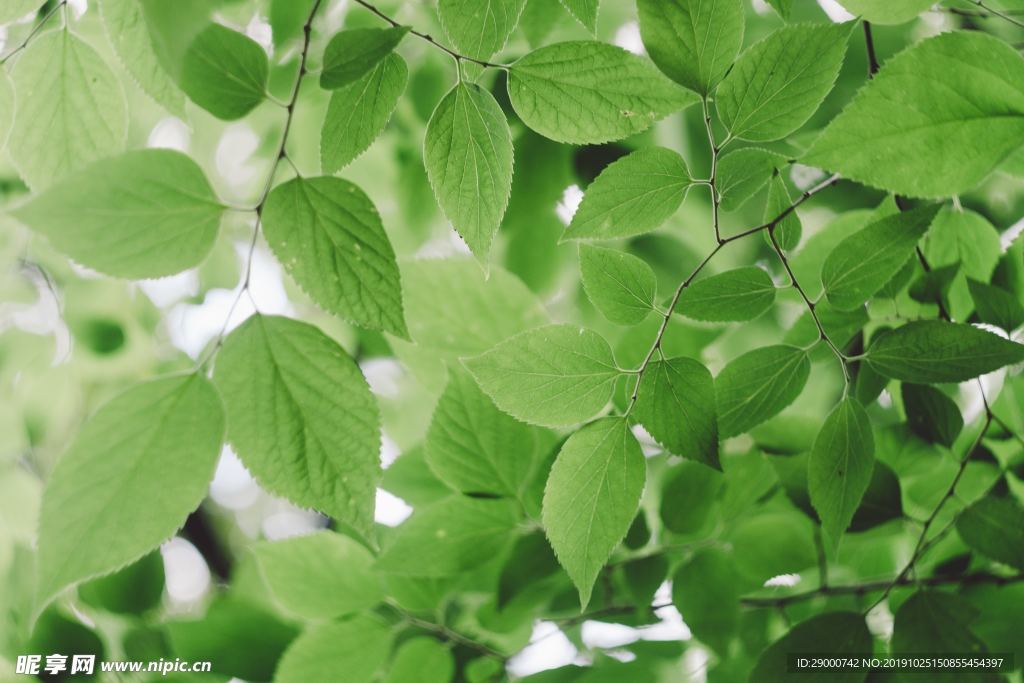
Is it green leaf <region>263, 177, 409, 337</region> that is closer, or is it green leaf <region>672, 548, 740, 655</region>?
green leaf <region>263, 177, 409, 337</region>

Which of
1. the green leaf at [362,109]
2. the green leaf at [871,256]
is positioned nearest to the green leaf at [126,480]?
the green leaf at [362,109]

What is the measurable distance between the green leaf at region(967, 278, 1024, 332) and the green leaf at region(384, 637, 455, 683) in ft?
→ 1.69

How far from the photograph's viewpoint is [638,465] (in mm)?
418

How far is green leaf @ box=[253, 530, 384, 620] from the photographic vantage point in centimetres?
61

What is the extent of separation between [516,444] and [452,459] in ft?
0.18

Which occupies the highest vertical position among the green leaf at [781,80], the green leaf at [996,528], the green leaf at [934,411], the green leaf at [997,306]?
the green leaf at [781,80]

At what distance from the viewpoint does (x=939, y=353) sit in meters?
0.42

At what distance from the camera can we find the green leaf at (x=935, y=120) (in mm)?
310

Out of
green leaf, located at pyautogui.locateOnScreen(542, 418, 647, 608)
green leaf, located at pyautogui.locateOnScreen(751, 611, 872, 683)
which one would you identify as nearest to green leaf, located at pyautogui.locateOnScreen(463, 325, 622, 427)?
green leaf, located at pyautogui.locateOnScreen(542, 418, 647, 608)

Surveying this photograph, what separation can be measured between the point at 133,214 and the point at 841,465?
0.46 m

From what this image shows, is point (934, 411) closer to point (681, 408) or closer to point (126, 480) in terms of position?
point (681, 408)

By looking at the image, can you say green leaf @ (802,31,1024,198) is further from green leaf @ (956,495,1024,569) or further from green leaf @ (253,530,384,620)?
green leaf @ (253,530,384,620)

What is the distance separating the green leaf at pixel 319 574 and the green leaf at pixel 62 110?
35 cm

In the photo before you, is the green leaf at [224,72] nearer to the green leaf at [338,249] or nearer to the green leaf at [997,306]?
the green leaf at [338,249]
